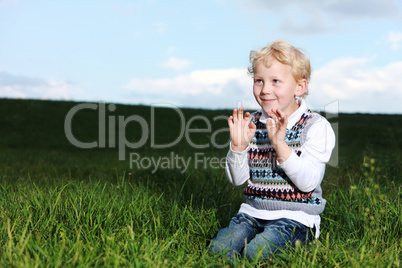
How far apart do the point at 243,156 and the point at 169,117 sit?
575 inches

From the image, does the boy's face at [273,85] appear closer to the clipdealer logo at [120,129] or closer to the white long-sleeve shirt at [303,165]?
the white long-sleeve shirt at [303,165]

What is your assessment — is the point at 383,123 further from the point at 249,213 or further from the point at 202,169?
the point at 249,213

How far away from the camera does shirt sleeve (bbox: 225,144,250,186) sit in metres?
3.07

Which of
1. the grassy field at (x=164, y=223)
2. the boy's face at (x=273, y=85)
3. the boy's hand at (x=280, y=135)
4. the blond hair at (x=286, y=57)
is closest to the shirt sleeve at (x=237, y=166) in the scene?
the boy's hand at (x=280, y=135)

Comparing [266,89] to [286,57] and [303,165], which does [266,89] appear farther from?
[303,165]

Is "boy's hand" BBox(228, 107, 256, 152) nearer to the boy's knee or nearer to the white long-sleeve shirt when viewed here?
the white long-sleeve shirt

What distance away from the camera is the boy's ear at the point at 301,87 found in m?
3.13

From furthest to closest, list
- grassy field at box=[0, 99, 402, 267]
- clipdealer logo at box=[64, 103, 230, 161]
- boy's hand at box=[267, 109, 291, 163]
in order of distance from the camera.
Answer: clipdealer logo at box=[64, 103, 230, 161] < boy's hand at box=[267, 109, 291, 163] < grassy field at box=[0, 99, 402, 267]

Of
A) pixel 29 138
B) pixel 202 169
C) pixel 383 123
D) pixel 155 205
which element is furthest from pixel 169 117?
pixel 155 205

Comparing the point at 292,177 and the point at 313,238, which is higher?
the point at 292,177

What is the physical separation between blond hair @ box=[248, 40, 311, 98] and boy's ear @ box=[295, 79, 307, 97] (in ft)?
0.10

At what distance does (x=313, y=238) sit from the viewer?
9.91ft

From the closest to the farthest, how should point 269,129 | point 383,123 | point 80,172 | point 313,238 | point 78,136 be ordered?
point 269,129, point 313,238, point 80,172, point 78,136, point 383,123

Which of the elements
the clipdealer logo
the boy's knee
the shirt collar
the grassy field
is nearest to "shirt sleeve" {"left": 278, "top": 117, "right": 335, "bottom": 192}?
the shirt collar
